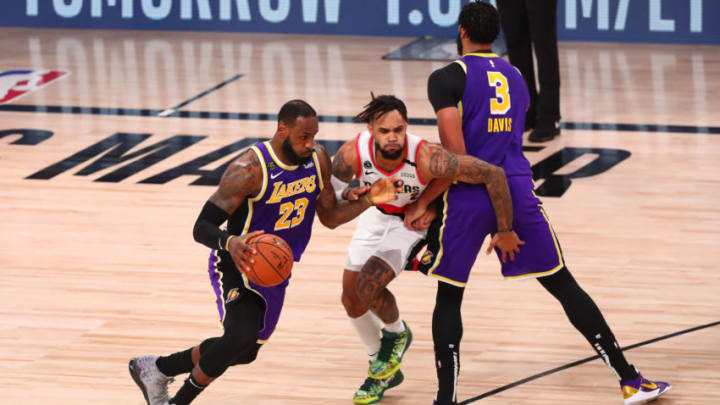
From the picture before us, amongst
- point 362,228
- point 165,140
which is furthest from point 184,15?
point 362,228

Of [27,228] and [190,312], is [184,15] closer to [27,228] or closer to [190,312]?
[27,228]

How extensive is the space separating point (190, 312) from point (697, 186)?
3.98 m

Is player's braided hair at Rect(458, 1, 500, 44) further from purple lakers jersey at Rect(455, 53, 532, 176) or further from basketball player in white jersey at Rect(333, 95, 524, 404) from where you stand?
basketball player in white jersey at Rect(333, 95, 524, 404)

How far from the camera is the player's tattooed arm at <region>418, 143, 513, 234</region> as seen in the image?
181 inches

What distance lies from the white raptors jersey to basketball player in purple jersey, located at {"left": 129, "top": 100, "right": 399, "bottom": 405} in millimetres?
100

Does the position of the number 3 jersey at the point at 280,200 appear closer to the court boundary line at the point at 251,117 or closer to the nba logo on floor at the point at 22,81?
the court boundary line at the point at 251,117

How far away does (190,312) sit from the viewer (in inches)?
242

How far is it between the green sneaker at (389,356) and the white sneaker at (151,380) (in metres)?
0.85

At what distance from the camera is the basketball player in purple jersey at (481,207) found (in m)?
4.67

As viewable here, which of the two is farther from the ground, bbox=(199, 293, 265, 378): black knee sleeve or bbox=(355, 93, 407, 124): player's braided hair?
bbox=(355, 93, 407, 124): player's braided hair

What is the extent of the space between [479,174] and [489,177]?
40mm

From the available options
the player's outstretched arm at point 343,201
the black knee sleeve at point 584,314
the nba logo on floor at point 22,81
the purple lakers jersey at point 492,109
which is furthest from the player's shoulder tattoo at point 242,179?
the nba logo on floor at point 22,81

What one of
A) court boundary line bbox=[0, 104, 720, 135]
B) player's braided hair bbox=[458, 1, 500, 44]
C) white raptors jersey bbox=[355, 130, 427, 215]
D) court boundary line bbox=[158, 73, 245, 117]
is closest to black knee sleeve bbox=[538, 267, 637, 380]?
white raptors jersey bbox=[355, 130, 427, 215]

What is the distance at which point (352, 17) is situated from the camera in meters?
14.9
